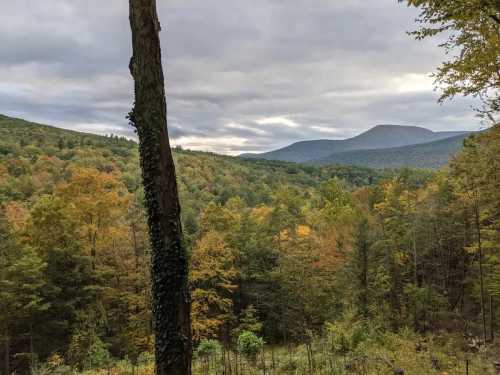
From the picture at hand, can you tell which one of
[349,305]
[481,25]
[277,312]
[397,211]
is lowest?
[277,312]

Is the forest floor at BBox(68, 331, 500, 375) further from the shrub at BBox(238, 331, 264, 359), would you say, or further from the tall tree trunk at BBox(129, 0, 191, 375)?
the tall tree trunk at BBox(129, 0, 191, 375)

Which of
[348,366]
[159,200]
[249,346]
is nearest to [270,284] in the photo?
[249,346]

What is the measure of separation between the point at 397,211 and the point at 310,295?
9.85m

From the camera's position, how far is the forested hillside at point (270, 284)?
1237 cm

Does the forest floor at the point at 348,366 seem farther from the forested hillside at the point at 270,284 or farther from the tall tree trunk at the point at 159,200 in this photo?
the tall tree trunk at the point at 159,200

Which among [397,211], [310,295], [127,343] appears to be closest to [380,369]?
[127,343]

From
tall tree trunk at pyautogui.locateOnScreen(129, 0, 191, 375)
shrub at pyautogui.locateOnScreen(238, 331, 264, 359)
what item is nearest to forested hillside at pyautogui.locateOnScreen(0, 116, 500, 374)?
shrub at pyautogui.locateOnScreen(238, 331, 264, 359)

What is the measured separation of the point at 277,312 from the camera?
2464 centimetres

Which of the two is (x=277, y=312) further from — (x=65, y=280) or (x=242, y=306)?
(x=65, y=280)

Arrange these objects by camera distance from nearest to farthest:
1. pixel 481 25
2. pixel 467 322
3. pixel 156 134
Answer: pixel 156 134
pixel 481 25
pixel 467 322

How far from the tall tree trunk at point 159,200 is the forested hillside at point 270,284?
191 inches

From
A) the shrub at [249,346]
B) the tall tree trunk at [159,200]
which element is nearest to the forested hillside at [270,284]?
the shrub at [249,346]

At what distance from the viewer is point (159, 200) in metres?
4.11

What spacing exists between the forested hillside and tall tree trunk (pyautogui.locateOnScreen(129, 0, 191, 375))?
4.84m
